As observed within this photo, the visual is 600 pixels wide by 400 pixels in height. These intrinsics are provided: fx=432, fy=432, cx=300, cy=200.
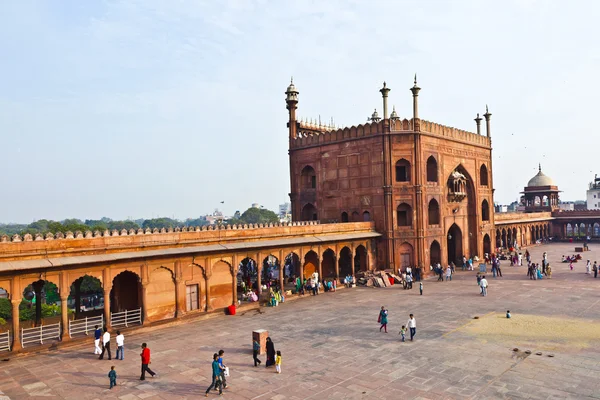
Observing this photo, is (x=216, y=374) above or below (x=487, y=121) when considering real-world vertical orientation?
below

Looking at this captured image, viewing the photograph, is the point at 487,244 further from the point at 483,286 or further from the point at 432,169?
the point at 483,286

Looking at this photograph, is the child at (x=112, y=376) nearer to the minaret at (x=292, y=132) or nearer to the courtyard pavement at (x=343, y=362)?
the courtyard pavement at (x=343, y=362)

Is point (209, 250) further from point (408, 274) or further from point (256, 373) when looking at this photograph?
point (408, 274)

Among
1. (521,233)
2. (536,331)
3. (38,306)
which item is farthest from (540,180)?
(38,306)

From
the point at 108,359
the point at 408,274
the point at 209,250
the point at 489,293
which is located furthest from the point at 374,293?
the point at 108,359

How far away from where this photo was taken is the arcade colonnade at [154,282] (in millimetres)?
16359

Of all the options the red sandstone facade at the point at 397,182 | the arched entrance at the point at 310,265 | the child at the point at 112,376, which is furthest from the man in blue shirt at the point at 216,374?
the red sandstone facade at the point at 397,182

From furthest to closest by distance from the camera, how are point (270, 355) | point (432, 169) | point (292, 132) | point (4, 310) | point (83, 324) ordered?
point (292, 132), point (4, 310), point (432, 169), point (83, 324), point (270, 355)

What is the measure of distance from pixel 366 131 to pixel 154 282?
1969 centimetres

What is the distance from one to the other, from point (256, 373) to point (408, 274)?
1806 cm

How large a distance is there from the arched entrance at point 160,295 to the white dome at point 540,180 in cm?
6412

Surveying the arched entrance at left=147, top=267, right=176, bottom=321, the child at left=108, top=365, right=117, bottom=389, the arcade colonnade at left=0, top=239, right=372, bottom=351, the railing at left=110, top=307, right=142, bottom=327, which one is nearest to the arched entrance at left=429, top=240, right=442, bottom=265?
the arcade colonnade at left=0, top=239, right=372, bottom=351

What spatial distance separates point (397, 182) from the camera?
32.3 metres

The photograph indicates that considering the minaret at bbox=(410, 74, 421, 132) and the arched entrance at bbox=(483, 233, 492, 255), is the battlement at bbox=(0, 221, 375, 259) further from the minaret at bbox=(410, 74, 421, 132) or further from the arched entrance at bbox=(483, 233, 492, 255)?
the arched entrance at bbox=(483, 233, 492, 255)
